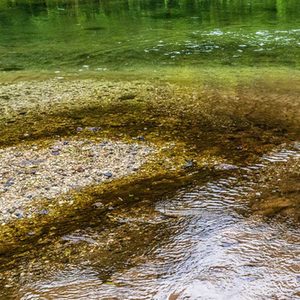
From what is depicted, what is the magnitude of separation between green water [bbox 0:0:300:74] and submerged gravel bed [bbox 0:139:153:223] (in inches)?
261

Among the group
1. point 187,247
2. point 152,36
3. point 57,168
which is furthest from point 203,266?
point 152,36

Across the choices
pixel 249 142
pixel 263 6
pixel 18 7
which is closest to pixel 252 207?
pixel 249 142

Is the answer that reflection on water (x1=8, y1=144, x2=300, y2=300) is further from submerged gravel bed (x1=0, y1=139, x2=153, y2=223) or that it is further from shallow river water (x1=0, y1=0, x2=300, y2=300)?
submerged gravel bed (x1=0, y1=139, x2=153, y2=223)

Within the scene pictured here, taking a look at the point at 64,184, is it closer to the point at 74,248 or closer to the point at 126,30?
the point at 74,248

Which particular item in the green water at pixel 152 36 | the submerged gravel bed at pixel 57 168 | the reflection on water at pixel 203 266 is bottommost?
the reflection on water at pixel 203 266

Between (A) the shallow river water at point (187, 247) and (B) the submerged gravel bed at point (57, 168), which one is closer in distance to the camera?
(A) the shallow river water at point (187, 247)

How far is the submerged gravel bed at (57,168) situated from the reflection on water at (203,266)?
117cm

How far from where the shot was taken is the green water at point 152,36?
15.2 meters

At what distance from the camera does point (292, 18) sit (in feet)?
74.7

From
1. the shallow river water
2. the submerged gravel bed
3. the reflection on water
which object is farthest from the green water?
the reflection on water

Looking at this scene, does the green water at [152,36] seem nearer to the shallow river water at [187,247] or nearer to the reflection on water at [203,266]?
the shallow river water at [187,247]

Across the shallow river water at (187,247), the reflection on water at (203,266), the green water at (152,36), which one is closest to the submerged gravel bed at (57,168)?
the shallow river water at (187,247)

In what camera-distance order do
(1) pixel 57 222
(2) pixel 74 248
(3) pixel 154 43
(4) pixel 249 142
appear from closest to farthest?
(2) pixel 74 248 → (1) pixel 57 222 → (4) pixel 249 142 → (3) pixel 154 43

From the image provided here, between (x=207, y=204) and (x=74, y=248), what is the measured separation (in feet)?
6.45
